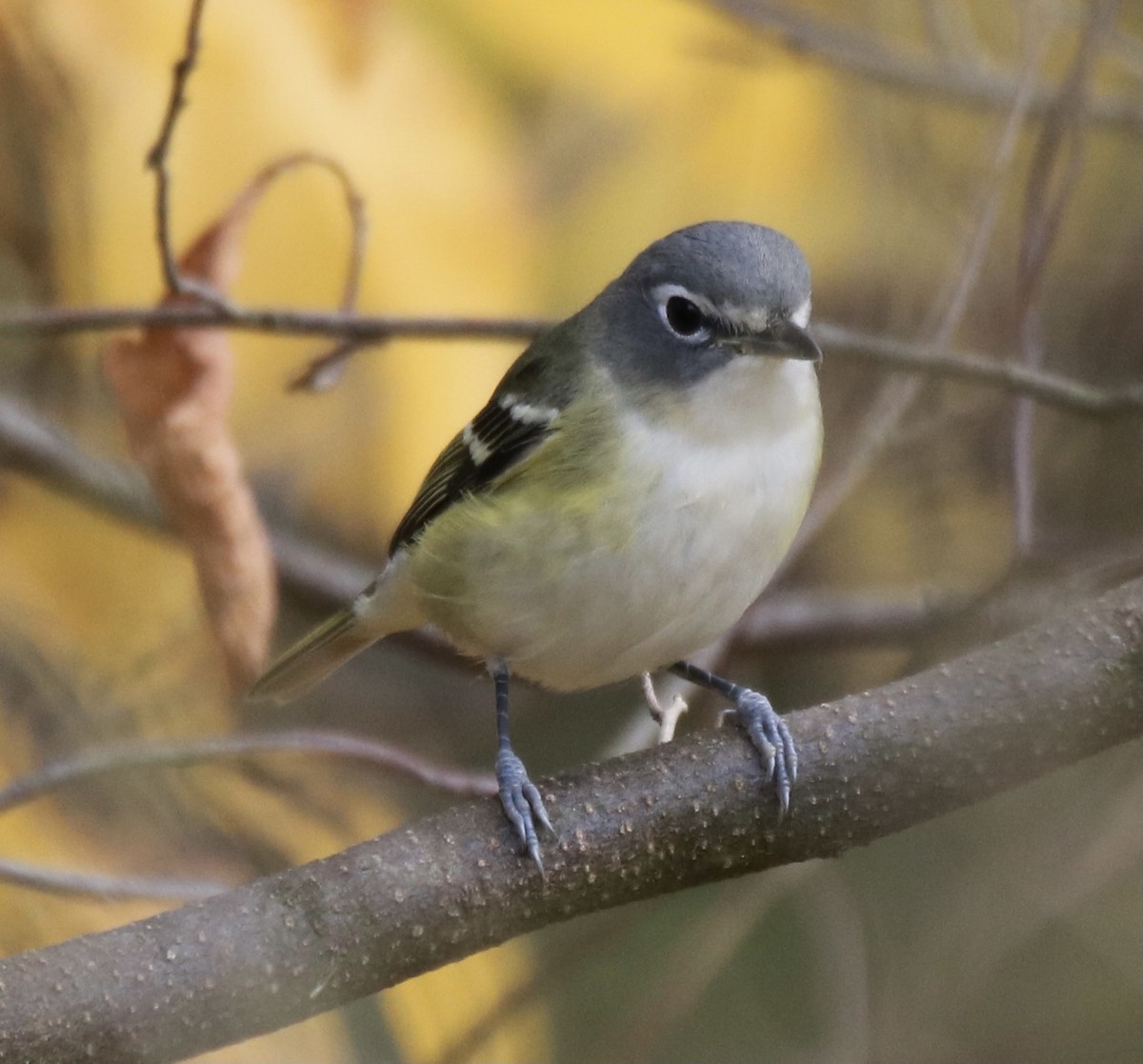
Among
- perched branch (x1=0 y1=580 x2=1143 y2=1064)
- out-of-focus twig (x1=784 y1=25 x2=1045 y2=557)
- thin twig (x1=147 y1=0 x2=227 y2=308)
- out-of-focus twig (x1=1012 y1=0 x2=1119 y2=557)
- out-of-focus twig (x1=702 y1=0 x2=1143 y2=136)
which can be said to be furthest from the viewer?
out-of-focus twig (x1=702 y1=0 x2=1143 y2=136)

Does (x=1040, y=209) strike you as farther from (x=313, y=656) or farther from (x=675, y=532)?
(x=313, y=656)

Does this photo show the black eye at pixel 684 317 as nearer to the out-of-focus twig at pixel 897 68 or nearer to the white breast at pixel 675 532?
the white breast at pixel 675 532

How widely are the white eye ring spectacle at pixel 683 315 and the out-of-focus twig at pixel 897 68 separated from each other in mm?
1224

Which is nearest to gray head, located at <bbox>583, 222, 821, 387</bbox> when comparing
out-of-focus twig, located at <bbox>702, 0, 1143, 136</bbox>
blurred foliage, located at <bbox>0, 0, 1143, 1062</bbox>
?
blurred foliage, located at <bbox>0, 0, 1143, 1062</bbox>

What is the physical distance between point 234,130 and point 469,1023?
155cm

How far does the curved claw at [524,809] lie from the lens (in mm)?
1204

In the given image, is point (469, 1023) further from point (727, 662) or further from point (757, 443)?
point (757, 443)

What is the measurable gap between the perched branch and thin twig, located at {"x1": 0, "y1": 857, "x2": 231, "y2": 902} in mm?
352

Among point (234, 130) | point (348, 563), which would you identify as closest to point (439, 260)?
point (234, 130)

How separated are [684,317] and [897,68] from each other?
1.35 m

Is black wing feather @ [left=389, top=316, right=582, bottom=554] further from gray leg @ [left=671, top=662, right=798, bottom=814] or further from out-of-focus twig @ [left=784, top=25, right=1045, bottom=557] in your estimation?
out-of-focus twig @ [left=784, top=25, right=1045, bottom=557]

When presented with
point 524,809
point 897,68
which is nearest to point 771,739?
point 524,809

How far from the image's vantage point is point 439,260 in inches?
97.3

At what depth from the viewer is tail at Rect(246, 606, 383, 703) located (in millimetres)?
1832
